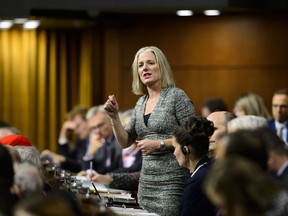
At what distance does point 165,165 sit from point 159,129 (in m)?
0.22

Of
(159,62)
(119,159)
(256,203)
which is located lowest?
(119,159)

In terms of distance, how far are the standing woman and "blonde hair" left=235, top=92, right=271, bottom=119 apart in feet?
10.3

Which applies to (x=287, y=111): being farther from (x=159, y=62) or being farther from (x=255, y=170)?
(x=255, y=170)

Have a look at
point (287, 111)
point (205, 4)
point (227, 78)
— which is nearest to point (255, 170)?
point (287, 111)

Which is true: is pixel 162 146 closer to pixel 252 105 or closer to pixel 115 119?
pixel 115 119

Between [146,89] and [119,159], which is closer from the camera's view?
[146,89]

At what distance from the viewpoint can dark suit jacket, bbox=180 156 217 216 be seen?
16.7 feet

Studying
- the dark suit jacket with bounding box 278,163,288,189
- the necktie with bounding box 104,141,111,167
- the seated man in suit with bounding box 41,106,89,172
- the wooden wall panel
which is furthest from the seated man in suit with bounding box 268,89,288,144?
the dark suit jacket with bounding box 278,163,288,189

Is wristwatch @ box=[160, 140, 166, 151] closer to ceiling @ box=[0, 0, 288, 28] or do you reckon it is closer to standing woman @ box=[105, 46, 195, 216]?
standing woman @ box=[105, 46, 195, 216]

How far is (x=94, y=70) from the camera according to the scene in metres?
12.2

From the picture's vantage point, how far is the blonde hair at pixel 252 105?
9062 millimetres

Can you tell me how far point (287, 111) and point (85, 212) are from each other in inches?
211

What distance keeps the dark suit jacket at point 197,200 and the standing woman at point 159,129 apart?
64 centimetres

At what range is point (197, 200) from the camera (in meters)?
5.10
